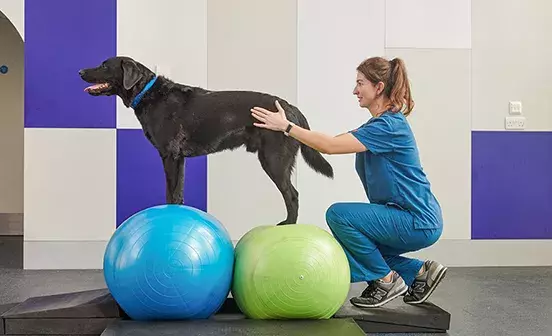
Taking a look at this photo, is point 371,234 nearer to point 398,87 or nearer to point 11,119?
point 398,87

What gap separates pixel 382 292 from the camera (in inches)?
111

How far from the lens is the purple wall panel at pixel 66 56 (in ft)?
14.5

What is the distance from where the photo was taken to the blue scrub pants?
273cm

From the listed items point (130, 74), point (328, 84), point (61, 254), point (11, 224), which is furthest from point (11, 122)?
point (130, 74)

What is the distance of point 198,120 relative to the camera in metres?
3.04

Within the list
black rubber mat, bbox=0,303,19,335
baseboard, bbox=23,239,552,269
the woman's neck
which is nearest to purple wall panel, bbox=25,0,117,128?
black rubber mat, bbox=0,303,19,335

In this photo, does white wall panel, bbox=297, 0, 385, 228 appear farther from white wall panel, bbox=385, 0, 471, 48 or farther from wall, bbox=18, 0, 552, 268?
white wall panel, bbox=385, 0, 471, 48

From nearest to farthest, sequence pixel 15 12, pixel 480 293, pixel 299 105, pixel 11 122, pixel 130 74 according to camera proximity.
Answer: pixel 130 74
pixel 480 293
pixel 15 12
pixel 299 105
pixel 11 122

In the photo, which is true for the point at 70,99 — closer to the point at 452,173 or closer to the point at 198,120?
the point at 198,120

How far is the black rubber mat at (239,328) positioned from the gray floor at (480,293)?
60 cm

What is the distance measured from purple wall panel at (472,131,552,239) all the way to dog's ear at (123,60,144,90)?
8.69 feet

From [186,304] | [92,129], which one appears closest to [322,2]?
[92,129]

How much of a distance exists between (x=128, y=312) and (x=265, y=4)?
264 cm

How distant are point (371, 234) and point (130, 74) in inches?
51.7
